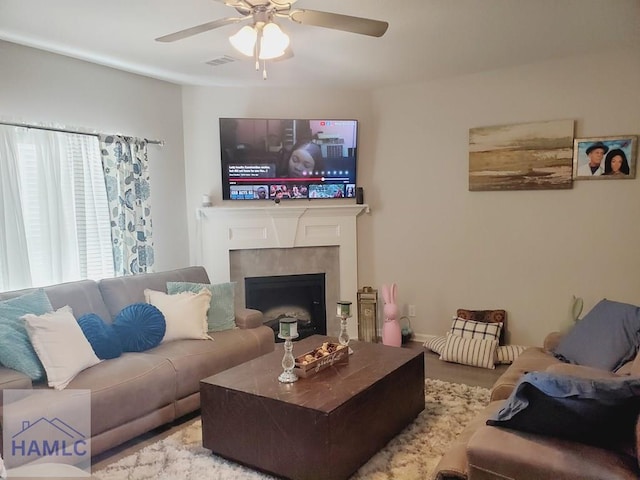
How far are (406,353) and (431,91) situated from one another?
8.85 feet

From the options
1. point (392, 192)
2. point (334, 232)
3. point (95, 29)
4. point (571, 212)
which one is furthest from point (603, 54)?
point (95, 29)

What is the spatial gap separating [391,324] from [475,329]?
0.75 meters

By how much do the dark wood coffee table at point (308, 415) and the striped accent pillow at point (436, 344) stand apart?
152 centimetres

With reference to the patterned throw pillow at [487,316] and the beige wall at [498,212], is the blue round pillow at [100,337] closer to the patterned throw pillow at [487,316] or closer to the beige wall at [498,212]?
the beige wall at [498,212]

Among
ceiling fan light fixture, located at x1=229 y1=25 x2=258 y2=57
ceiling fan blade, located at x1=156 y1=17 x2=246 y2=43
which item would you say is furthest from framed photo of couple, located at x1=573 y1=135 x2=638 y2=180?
ceiling fan blade, located at x1=156 y1=17 x2=246 y2=43

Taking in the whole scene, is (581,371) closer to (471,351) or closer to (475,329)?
(471,351)

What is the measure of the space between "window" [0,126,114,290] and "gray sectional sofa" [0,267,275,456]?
0.36 metres

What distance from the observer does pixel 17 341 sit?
106 inches

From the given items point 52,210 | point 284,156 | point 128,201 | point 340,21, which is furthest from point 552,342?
point 52,210

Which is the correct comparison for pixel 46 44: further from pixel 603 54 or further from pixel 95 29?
pixel 603 54

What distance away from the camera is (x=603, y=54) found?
3.98m

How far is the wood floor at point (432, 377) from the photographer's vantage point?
2777 mm

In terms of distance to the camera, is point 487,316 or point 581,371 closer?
point 581,371

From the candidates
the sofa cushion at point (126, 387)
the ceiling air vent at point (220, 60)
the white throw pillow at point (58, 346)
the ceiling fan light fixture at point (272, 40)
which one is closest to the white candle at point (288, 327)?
the sofa cushion at point (126, 387)
